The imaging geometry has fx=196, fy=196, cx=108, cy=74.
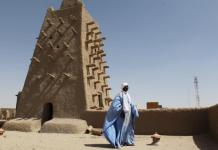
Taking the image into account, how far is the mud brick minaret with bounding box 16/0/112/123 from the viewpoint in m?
12.0

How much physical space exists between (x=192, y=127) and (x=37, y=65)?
34.9 ft

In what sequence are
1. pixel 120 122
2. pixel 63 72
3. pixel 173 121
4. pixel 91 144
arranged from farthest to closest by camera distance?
pixel 63 72 → pixel 173 121 → pixel 91 144 → pixel 120 122

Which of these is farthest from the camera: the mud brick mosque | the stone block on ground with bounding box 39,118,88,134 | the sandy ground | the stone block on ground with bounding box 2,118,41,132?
the stone block on ground with bounding box 2,118,41,132

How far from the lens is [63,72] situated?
506 inches

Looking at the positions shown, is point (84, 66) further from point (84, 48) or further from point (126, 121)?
point (126, 121)

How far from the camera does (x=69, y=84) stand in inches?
487

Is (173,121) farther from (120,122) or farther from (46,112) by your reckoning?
(46,112)

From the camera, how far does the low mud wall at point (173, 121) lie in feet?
26.5

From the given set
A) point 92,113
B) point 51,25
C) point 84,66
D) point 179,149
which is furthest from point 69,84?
point 179,149

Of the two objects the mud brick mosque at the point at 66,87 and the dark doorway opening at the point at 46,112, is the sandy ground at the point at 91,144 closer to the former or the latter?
the mud brick mosque at the point at 66,87

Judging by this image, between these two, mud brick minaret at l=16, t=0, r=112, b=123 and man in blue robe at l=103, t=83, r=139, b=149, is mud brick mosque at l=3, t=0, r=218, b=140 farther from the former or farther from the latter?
man in blue robe at l=103, t=83, r=139, b=149

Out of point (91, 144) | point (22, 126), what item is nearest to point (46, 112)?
point (22, 126)

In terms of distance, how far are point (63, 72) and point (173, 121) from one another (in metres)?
7.55

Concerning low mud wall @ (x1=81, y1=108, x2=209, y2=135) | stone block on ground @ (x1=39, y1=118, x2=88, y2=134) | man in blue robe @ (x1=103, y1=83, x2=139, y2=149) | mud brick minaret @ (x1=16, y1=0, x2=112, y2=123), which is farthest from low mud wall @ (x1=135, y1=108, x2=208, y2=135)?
mud brick minaret @ (x1=16, y1=0, x2=112, y2=123)
